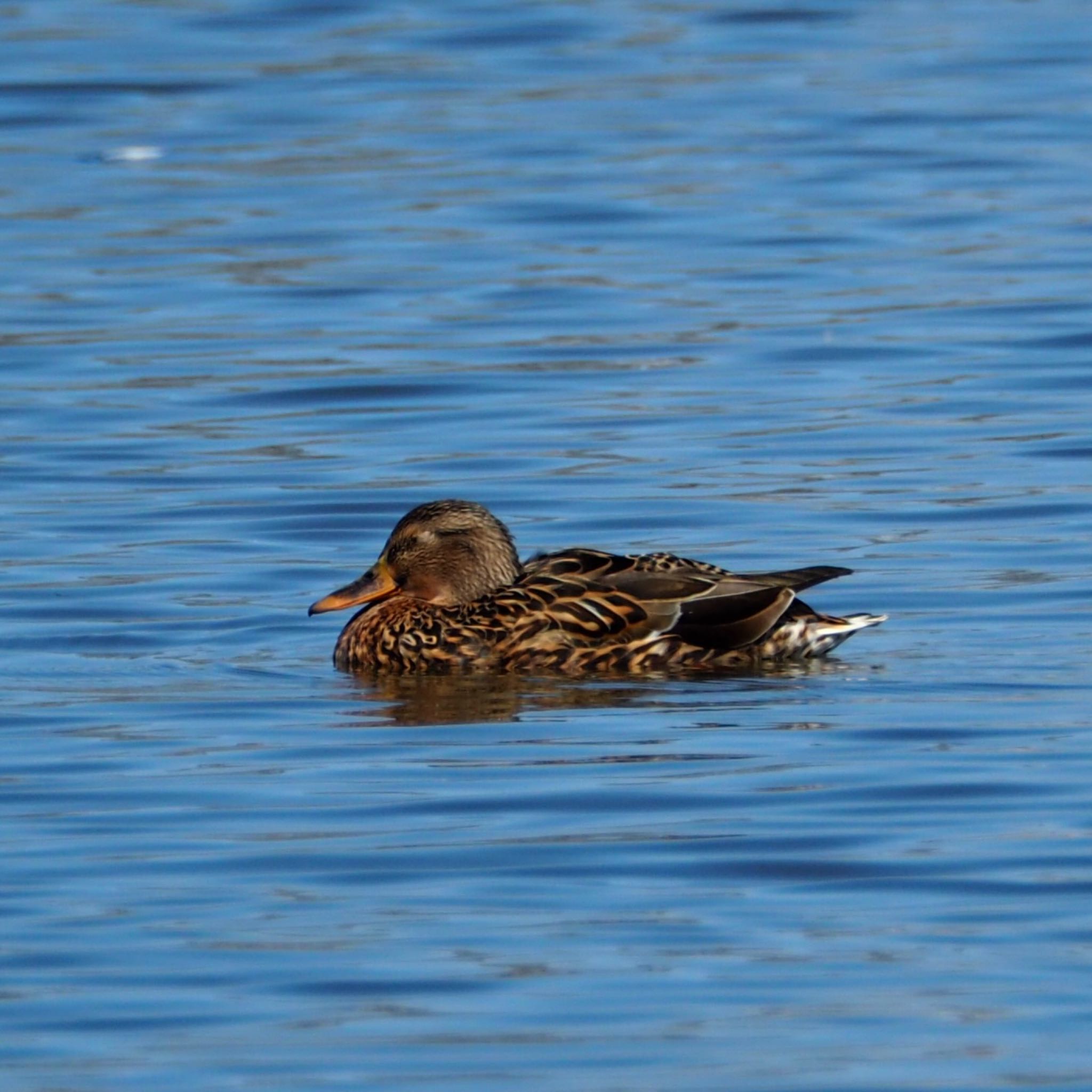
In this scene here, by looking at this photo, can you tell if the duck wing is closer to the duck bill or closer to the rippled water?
the rippled water

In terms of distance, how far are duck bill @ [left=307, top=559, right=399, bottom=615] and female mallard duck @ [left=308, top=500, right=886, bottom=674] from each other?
0.02m

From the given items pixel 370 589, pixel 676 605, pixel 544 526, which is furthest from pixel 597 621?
pixel 544 526

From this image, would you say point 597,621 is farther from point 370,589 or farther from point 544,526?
point 544,526

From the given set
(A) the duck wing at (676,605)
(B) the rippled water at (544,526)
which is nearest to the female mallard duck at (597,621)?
(A) the duck wing at (676,605)

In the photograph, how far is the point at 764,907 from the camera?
752cm

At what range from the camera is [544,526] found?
43.9 feet

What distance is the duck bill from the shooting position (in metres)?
11.2

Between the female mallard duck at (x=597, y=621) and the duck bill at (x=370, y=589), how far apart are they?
2cm

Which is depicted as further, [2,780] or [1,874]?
[2,780]

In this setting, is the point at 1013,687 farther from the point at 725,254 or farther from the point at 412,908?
the point at 725,254

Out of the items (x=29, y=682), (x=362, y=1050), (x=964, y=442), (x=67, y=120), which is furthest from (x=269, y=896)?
(x=67, y=120)

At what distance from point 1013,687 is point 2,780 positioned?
10.6ft

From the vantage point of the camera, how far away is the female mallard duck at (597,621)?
10.6 metres

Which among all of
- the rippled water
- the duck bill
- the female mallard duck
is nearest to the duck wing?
the female mallard duck
